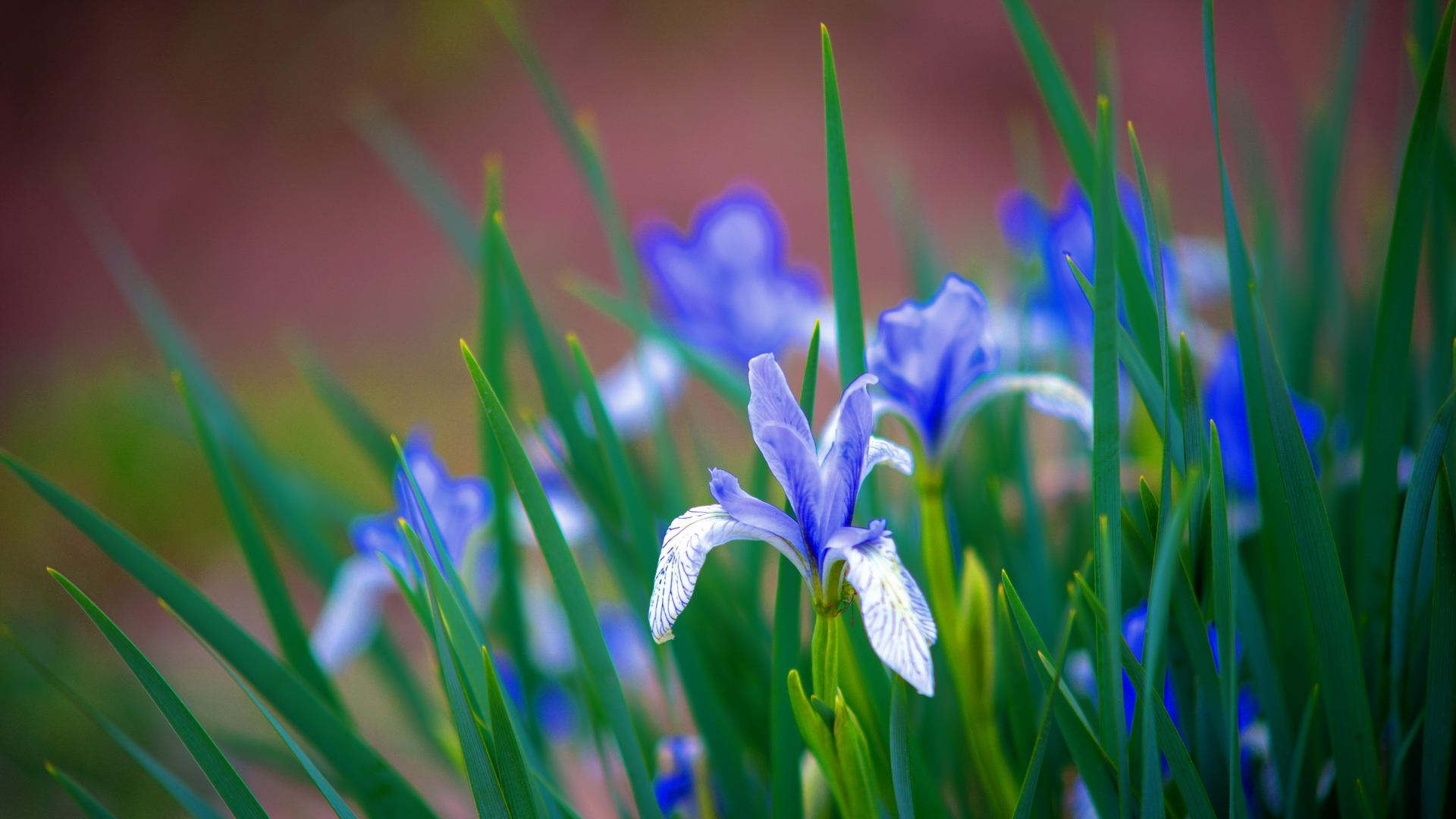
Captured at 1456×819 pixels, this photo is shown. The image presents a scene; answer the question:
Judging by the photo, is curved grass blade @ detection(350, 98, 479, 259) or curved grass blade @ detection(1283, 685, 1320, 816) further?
curved grass blade @ detection(350, 98, 479, 259)

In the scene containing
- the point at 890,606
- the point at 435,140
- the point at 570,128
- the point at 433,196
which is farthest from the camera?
the point at 435,140

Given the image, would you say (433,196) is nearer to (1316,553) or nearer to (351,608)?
(351,608)

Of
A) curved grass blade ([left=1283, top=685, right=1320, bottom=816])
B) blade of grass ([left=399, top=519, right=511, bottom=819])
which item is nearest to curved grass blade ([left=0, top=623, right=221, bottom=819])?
blade of grass ([left=399, top=519, right=511, bottom=819])

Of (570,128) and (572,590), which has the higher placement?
(570,128)

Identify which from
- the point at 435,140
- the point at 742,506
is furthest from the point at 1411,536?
the point at 435,140

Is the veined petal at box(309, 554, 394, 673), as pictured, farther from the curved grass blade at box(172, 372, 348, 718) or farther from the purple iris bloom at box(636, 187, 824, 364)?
the purple iris bloom at box(636, 187, 824, 364)

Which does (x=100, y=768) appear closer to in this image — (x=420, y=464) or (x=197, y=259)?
(x=420, y=464)

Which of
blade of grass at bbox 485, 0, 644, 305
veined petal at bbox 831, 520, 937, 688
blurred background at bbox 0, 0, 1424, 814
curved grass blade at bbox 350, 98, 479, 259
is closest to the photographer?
veined petal at bbox 831, 520, 937, 688
